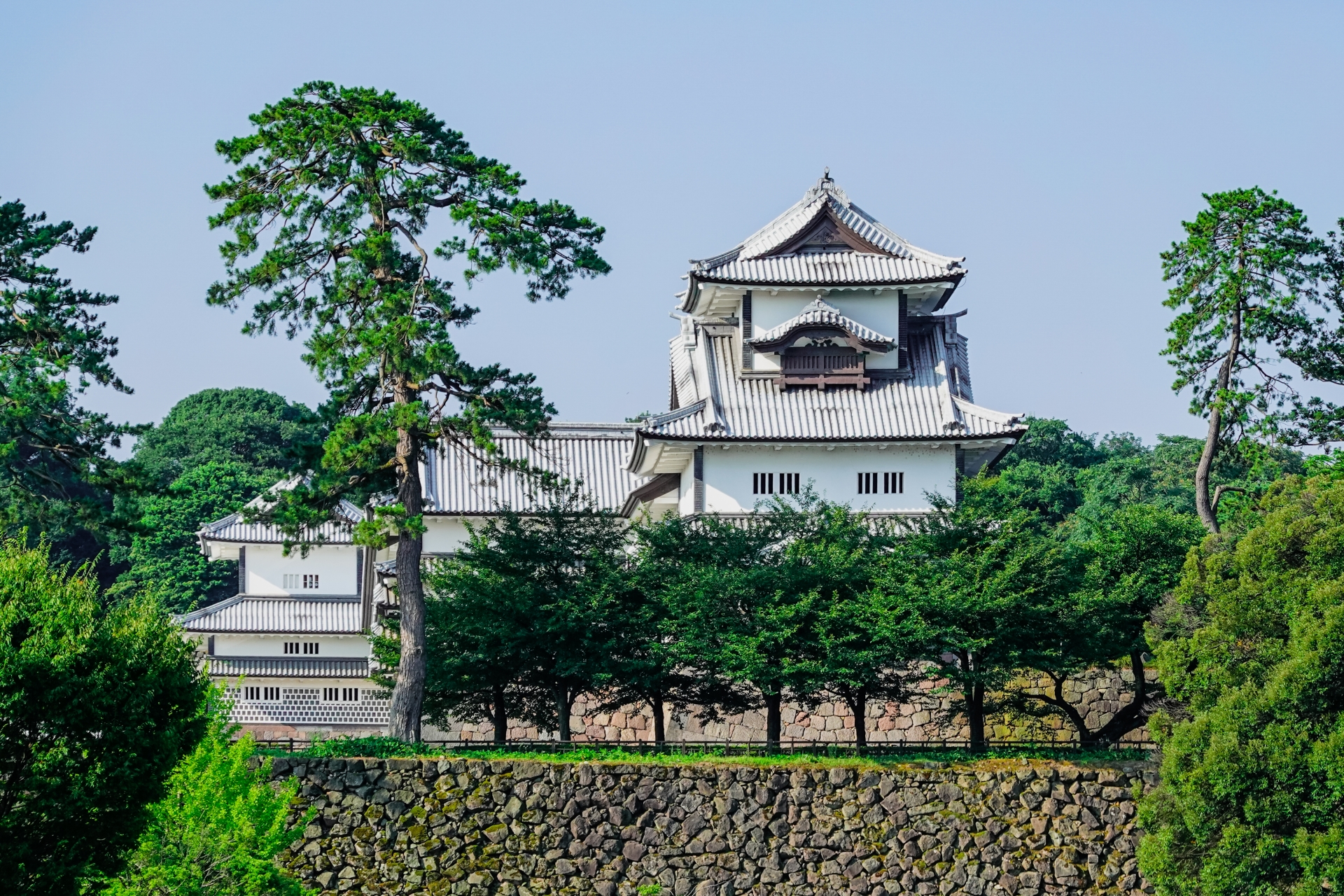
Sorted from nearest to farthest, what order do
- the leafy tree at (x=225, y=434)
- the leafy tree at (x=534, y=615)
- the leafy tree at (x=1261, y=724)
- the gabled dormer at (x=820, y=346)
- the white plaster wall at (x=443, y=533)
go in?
1. the leafy tree at (x=1261, y=724)
2. the leafy tree at (x=534, y=615)
3. the gabled dormer at (x=820, y=346)
4. the white plaster wall at (x=443, y=533)
5. the leafy tree at (x=225, y=434)

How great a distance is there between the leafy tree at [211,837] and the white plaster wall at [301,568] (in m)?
30.6

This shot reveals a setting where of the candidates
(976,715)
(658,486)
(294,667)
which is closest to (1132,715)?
(976,715)

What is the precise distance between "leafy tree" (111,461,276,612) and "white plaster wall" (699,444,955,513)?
104 feet

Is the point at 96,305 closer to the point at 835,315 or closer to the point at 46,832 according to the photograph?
the point at 46,832

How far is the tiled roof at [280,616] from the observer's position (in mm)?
48656

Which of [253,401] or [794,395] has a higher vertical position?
[253,401]

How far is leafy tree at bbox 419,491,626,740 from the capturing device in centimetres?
2589

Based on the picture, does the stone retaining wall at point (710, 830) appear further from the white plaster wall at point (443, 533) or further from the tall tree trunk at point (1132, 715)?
the white plaster wall at point (443, 533)

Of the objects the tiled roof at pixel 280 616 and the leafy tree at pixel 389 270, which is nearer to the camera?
the leafy tree at pixel 389 270

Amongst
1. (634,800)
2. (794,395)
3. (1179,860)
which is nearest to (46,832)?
(634,800)

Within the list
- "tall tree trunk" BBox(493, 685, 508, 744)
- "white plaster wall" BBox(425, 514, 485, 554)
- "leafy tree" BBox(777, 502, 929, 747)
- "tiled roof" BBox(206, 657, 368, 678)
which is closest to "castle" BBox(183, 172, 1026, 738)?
"white plaster wall" BBox(425, 514, 485, 554)

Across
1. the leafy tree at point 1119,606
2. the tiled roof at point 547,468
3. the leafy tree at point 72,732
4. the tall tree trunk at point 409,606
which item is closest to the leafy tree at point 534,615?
the tall tree trunk at point 409,606

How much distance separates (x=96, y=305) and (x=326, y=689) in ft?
79.2

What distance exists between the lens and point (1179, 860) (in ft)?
71.3
